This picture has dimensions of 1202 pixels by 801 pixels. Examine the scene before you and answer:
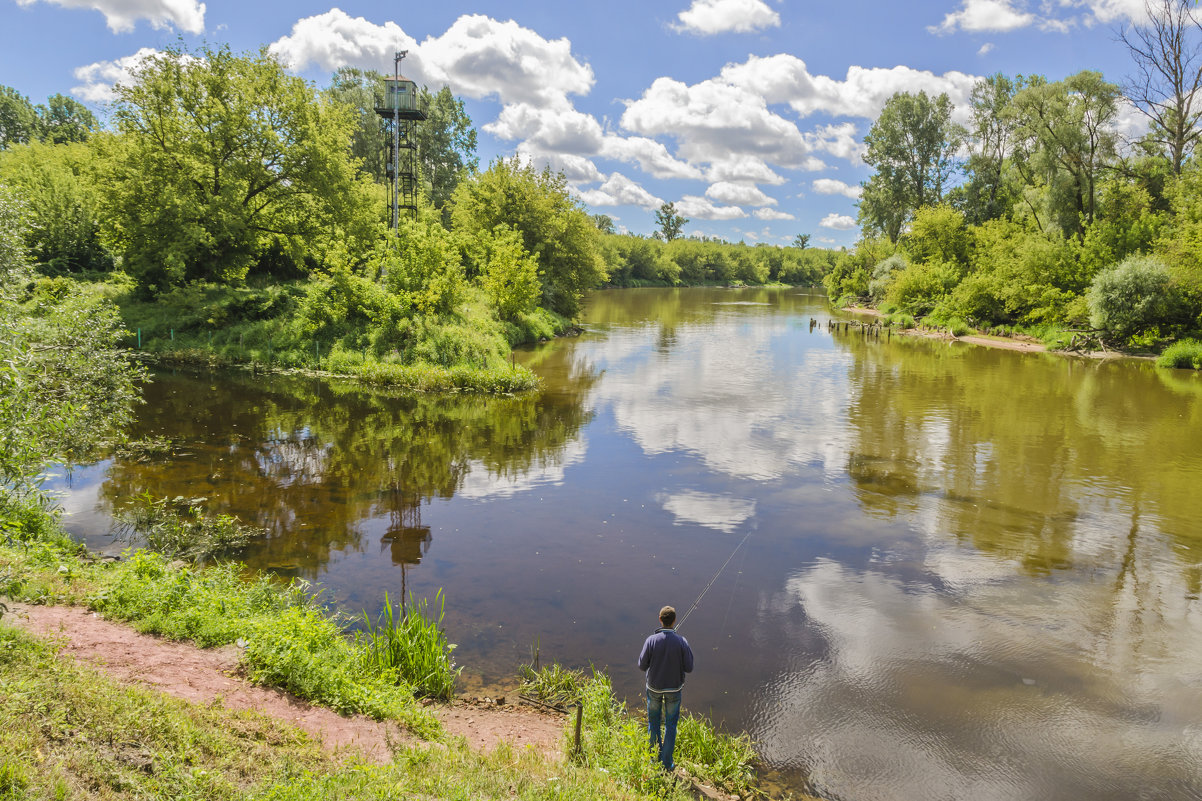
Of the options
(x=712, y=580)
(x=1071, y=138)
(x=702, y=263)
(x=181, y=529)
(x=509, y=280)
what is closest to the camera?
(x=712, y=580)

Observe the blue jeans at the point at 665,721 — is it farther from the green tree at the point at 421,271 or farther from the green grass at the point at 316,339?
the green tree at the point at 421,271

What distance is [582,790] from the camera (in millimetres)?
5914

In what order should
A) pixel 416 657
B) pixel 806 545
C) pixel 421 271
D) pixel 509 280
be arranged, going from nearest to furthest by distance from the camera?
pixel 416 657 → pixel 806 545 → pixel 421 271 → pixel 509 280

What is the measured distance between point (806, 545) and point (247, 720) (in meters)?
10.2

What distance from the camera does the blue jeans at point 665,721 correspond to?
22.1ft

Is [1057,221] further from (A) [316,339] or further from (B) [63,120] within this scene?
(B) [63,120]

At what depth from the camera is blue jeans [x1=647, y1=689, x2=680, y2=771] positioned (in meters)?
6.75

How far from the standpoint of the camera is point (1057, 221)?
4838 cm

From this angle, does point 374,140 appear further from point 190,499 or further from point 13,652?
point 13,652

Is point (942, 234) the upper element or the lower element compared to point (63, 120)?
Result: lower

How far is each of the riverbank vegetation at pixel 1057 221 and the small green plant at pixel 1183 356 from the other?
208 millimetres

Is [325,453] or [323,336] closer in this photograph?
[325,453]

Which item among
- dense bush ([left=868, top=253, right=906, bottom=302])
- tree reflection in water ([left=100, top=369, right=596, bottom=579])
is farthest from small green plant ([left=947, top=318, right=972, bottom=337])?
tree reflection in water ([left=100, top=369, right=596, bottom=579])

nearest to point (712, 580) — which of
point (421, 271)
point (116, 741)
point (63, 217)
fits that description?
point (116, 741)
